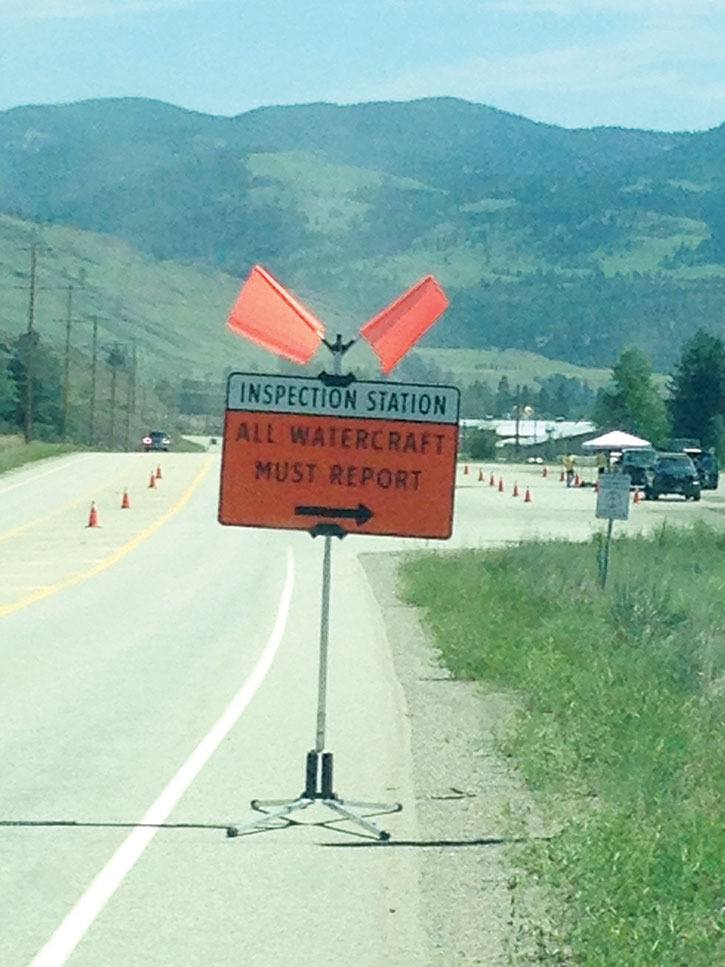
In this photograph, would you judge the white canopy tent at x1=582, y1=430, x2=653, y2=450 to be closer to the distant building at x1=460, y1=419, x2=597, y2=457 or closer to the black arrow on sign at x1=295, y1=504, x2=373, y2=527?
the black arrow on sign at x1=295, y1=504, x2=373, y2=527

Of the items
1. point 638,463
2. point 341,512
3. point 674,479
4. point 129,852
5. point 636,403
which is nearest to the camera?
point 129,852

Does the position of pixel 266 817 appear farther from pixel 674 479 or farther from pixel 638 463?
pixel 638 463

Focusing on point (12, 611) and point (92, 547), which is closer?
point (12, 611)

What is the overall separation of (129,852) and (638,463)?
65.9 metres

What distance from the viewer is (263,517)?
10.9m

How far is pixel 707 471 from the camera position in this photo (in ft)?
269

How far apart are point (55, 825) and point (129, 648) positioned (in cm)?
1024

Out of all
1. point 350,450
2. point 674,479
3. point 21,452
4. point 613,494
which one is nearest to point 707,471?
point 674,479

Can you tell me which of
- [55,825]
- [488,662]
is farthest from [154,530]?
[55,825]

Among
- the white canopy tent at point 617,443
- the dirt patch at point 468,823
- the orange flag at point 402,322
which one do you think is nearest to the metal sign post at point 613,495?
the dirt patch at point 468,823

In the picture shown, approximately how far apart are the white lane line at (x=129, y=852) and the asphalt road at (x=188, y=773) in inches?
0.6

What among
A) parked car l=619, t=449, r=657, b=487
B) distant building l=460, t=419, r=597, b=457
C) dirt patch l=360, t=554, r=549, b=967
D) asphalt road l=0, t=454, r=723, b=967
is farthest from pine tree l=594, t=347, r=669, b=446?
dirt patch l=360, t=554, r=549, b=967

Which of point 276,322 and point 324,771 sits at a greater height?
point 276,322

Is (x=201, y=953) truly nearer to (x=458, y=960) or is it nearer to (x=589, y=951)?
(x=458, y=960)
